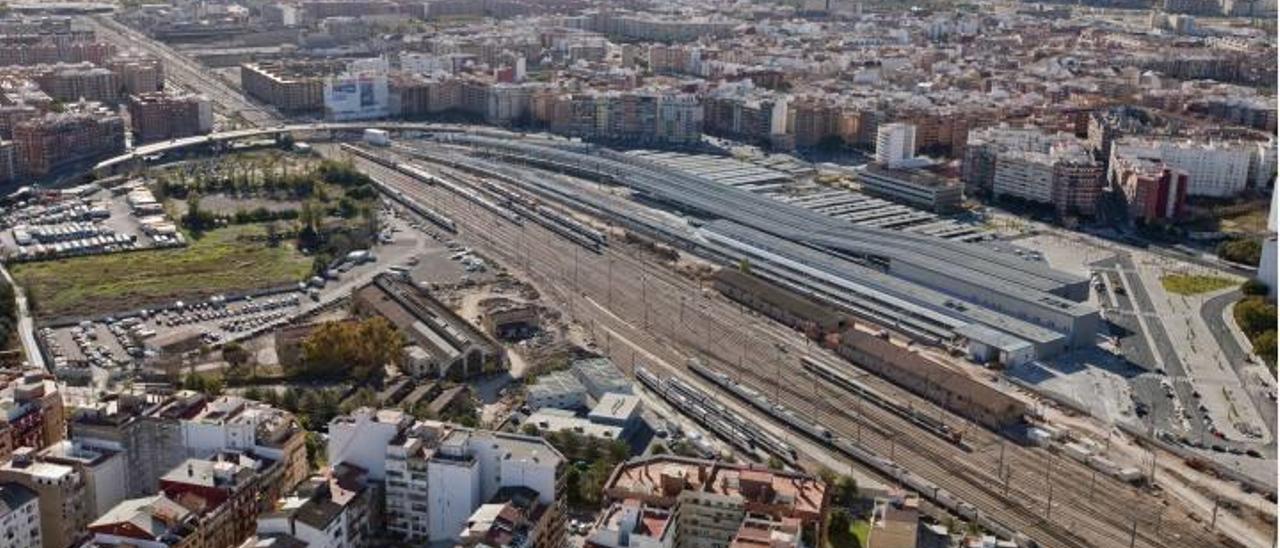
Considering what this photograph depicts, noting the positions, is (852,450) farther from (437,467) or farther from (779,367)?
(437,467)

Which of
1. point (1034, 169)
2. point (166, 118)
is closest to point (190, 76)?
point (166, 118)

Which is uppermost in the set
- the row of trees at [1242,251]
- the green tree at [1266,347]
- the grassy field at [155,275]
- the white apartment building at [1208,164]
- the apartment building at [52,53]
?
the apartment building at [52,53]

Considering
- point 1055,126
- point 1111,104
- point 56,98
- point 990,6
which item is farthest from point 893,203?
point 990,6

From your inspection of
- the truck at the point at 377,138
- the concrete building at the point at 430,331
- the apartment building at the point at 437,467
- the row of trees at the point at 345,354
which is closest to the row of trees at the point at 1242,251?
the concrete building at the point at 430,331

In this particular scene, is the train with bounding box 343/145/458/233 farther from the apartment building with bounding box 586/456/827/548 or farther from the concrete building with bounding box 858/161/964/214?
the apartment building with bounding box 586/456/827/548

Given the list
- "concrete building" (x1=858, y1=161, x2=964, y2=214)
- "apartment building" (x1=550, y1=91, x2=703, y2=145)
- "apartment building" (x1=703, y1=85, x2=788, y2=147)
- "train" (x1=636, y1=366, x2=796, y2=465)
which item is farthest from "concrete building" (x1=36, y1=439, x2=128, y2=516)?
"apartment building" (x1=703, y1=85, x2=788, y2=147)

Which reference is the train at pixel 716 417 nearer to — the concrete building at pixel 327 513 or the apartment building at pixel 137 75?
the concrete building at pixel 327 513

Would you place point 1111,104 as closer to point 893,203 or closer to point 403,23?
point 893,203

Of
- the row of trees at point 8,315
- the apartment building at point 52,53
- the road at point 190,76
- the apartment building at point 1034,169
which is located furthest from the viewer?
the apartment building at point 52,53
